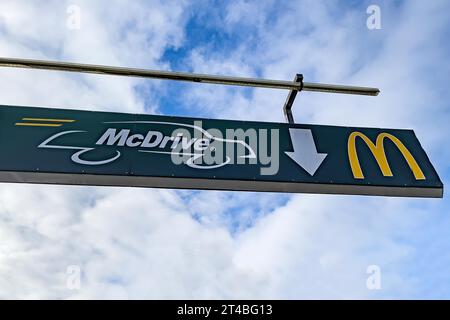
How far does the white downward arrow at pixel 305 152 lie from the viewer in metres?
4.48

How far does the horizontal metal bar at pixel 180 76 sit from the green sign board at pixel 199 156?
16.7 inches

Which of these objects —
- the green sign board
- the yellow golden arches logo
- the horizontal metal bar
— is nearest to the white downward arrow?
the green sign board

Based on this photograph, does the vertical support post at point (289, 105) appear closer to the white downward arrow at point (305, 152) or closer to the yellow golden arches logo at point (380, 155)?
the white downward arrow at point (305, 152)

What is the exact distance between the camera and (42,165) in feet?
13.7

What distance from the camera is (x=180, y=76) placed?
4.75 m

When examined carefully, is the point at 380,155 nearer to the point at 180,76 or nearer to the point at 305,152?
the point at 305,152

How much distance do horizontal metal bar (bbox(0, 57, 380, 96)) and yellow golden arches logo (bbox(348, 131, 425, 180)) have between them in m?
0.51

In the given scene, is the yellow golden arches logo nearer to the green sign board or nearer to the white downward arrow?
the green sign board

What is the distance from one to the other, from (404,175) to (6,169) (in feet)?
11.9

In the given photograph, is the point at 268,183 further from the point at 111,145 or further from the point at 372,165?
the point at 111,145
